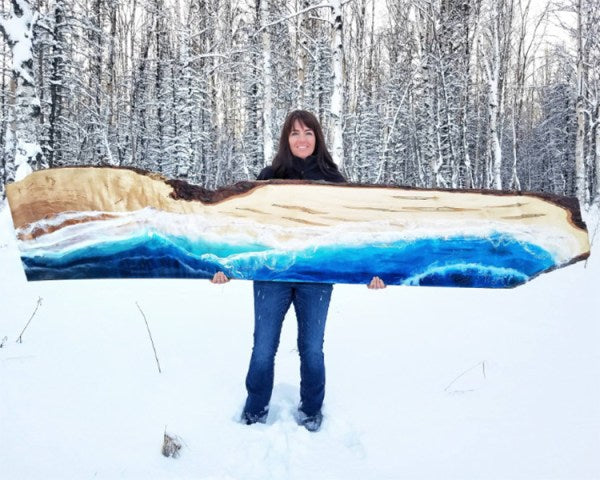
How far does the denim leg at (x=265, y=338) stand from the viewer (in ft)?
7.38

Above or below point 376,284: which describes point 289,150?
above

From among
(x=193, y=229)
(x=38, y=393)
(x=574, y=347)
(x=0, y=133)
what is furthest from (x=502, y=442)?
(x=0, y=133)

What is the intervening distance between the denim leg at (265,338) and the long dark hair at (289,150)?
72 centimetres

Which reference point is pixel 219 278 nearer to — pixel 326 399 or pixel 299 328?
pixel 299 328

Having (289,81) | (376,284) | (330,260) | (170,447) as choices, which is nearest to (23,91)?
(330,260)

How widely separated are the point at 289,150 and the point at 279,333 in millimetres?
1071

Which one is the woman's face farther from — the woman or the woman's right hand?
Result: the woman's right hand

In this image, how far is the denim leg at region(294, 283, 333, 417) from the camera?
2264 millimetres

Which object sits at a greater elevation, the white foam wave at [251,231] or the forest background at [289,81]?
the forest background at [289,81]

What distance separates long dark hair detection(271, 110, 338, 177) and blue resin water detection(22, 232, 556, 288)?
491mm

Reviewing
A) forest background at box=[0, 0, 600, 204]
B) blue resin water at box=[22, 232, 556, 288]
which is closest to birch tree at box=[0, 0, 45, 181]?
forest background at box=[0, 0, 600, 204]

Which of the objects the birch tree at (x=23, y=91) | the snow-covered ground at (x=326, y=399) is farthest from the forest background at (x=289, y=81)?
the snow-covered ground at (x=326, y=399)

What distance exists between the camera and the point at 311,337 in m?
2.26

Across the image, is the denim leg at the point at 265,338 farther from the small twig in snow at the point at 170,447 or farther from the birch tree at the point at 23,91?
the birch tree at the point at 23,91
